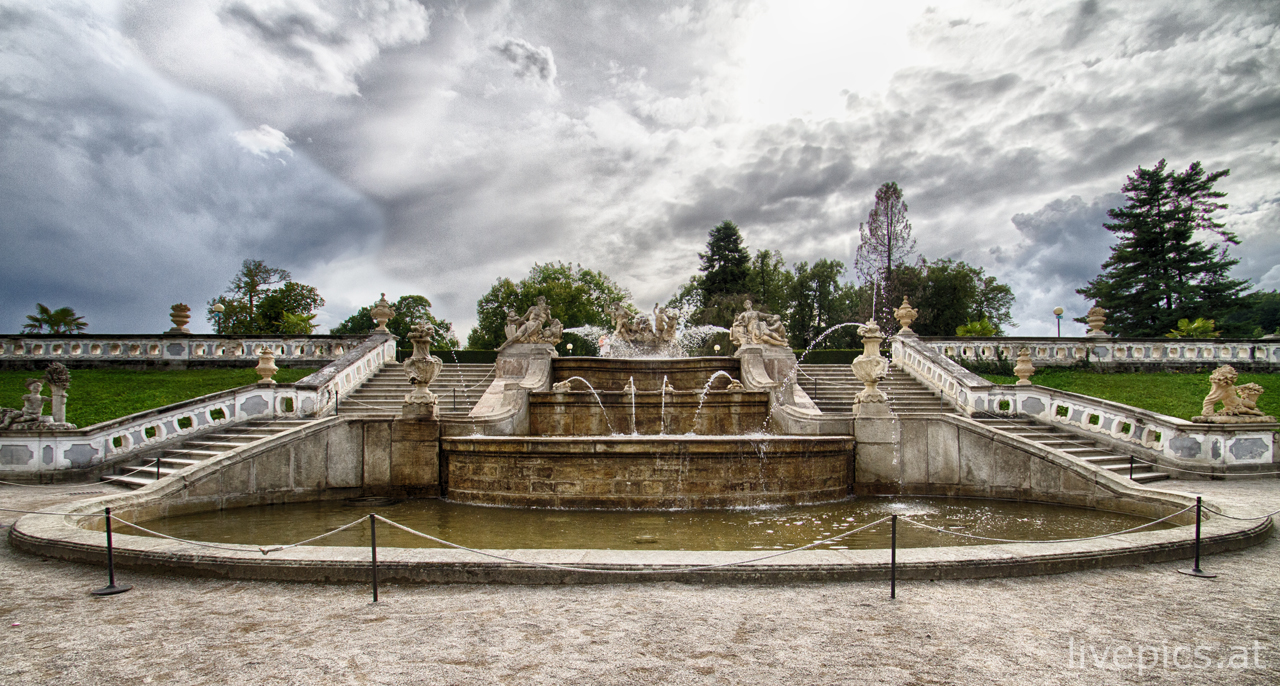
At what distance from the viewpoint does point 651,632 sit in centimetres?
431

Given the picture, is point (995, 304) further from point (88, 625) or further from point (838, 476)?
point (88, 625)

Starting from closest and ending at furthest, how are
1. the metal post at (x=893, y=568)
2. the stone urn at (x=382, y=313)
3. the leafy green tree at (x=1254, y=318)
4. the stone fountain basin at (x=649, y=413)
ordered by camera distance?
1. the metal post at (x=893, y=568)
2. the stone fountain basin at (x=649, y=413)
3. the stone urn at (x=382, y=313)
4. the leafy green tree at (x=1254, y=318)

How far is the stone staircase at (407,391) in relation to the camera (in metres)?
15.8

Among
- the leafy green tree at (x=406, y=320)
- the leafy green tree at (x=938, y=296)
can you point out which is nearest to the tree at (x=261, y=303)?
the leafy green tree at (x=406, y=320)

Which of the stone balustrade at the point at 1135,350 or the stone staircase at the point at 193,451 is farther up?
the stone balustrade at the point at 1135,350

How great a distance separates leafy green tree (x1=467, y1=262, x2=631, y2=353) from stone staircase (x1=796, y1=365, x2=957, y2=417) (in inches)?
1447

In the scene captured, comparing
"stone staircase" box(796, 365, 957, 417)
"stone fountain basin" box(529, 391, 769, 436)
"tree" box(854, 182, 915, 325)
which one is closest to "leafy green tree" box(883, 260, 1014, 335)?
Answer: "tree" box(854, 182, 915, 325)

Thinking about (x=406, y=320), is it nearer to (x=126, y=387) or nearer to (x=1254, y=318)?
(x=126, y=387)

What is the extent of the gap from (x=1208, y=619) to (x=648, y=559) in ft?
14.5

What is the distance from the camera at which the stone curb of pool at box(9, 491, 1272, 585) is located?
5.48m

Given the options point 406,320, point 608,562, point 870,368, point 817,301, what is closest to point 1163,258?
point 817,301

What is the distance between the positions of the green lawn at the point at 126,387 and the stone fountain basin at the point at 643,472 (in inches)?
444

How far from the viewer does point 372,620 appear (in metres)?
4.62

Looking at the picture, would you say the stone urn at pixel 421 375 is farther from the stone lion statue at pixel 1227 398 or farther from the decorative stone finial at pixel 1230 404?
the stone lion statue at pixel 1227 398
